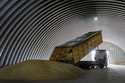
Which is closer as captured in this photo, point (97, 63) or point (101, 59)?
point (97, 63)

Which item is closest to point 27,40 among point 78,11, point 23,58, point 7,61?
point 23,58

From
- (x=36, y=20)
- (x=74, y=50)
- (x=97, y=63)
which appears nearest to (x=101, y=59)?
(x=97, y=63)

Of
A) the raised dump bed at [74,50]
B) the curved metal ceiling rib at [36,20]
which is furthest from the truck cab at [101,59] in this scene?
the curved metal ceiling rib at [36,20]

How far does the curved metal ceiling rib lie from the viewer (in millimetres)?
16156

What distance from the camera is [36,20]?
20094 mm

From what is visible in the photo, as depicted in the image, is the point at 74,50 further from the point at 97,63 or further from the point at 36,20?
the point at 97,63

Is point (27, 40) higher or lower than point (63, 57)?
higher

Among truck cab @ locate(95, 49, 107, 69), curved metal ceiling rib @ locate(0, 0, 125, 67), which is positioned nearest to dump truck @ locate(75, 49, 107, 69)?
truck cab @ locate(95, 49, 107, 69)

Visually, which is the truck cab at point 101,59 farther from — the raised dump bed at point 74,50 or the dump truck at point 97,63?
the raised dump bed at point 74,50

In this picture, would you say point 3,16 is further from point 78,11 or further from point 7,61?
point 78,11

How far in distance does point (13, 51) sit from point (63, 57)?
3.82m

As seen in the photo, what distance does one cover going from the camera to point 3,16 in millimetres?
15039

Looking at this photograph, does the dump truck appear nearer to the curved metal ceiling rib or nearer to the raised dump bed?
the raised dump bed

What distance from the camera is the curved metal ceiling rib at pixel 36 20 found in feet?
53.0
